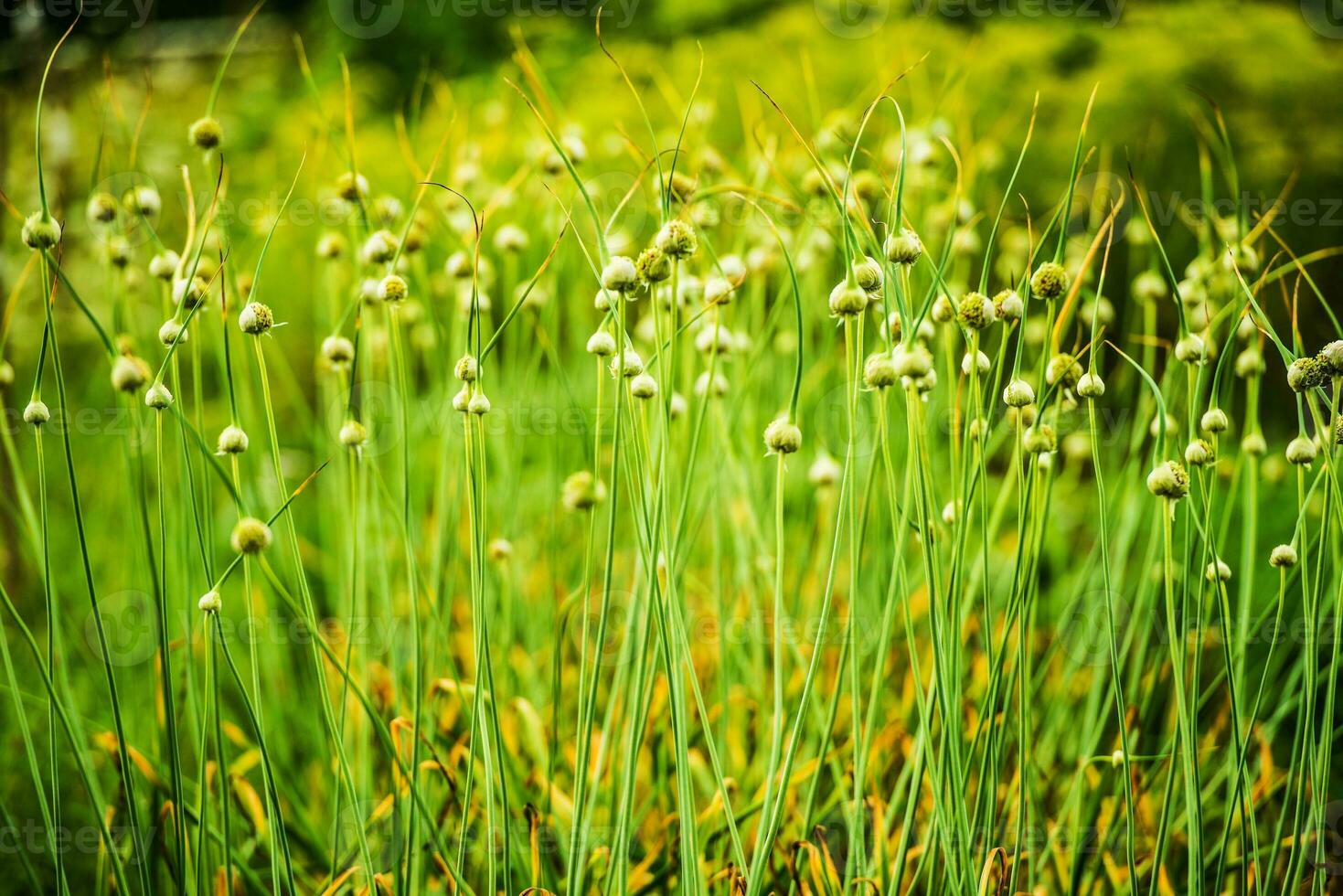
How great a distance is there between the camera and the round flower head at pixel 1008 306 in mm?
844

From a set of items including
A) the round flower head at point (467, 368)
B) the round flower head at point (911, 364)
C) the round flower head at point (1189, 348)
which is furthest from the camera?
the round flower head at point (1189, 348)

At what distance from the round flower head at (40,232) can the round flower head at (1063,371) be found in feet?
3.17

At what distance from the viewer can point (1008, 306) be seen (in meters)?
0.85

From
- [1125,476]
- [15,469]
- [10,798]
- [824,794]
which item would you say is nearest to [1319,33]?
[1125,476]

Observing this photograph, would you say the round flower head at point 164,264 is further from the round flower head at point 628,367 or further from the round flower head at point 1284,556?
the round flower head at point 1284,556

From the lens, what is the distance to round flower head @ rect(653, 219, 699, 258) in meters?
0.79

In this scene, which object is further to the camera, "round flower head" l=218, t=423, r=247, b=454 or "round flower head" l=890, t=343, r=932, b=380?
"round flower head" l=218, t=423, r=247, b=454

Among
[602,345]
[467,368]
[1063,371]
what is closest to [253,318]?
[467,368]

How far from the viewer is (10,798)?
5.03 feet

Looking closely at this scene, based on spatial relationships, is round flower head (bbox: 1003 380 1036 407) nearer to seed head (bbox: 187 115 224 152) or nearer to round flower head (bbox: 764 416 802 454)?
round flower head (bbox: 764 416 802 454)

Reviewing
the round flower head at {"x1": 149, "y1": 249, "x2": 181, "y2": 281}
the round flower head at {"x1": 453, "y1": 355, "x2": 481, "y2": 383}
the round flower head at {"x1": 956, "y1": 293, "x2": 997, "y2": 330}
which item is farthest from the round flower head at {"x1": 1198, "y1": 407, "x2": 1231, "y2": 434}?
the round flower head at {"x1": 149, "y1": 249, "x2": 181, "y2": 281}

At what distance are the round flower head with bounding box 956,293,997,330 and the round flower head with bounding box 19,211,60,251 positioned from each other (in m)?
0.86

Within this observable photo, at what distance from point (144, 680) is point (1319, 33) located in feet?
13.8

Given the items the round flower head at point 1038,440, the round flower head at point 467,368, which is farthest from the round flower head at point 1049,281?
the round flower head at point 467,368
